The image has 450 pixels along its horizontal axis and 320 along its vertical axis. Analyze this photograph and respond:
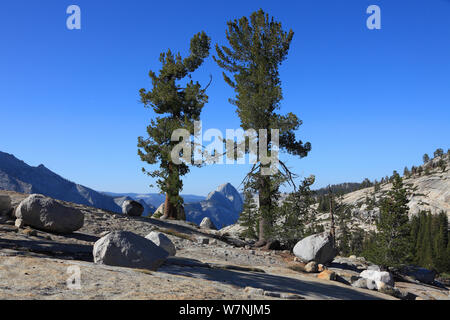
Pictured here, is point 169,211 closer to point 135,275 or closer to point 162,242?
point 162,242

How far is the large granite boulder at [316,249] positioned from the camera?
20078mm

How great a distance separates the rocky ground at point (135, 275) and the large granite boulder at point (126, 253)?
1.69ft

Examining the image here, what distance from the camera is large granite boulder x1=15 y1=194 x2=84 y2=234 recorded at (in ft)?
51.7

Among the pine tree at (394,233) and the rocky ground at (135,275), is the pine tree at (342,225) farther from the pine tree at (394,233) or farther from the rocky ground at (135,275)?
the rocky ground at (135,275)

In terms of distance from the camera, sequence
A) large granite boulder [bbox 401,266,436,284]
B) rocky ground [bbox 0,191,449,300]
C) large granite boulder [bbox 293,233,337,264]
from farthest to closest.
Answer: large granite boulder [bbox 401,266,436,284] → large granite boulder [bbox 293,233,337,264] → rocky ground [bbox 0,191,449,300]

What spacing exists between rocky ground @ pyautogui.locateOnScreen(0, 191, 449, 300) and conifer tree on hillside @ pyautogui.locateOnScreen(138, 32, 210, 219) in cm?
916

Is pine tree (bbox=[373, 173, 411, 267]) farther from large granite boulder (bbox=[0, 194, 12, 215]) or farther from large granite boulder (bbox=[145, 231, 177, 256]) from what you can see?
large granite boulder (bbox=[0, 194, 12, 215])

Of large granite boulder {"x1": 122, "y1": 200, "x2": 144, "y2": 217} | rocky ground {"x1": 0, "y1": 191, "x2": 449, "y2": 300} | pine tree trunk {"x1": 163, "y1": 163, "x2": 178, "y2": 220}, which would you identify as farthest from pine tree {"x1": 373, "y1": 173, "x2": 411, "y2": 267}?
large granite boulder {"x1": 122, "y1": 200, "x2": 144, "y2": 217}

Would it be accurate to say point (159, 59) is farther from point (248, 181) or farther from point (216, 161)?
point (248, 181)

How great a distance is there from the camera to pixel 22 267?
824 cm

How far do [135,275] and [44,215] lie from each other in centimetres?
951

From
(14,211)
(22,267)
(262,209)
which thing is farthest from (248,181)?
(22,267)

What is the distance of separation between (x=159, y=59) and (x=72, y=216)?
63.9ft

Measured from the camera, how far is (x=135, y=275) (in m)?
8.74
